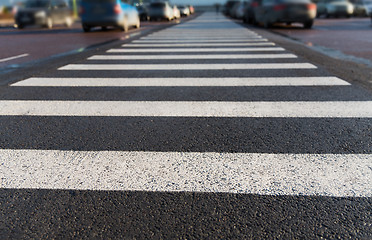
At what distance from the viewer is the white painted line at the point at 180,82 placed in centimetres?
514

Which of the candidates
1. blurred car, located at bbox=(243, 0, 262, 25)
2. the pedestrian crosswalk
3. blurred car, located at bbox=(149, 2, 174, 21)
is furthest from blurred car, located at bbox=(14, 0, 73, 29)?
the pedestrian crosswalk

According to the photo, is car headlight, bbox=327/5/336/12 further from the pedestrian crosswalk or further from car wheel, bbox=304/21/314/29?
the pedestrian crosswalk

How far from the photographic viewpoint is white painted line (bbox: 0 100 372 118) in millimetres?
3777

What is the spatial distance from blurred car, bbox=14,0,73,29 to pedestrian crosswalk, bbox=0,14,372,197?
15.2m

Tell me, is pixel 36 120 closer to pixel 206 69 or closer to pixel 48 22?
pixel 206 69

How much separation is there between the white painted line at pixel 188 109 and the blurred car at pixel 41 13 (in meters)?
16.6

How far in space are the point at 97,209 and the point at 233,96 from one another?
2775 mm

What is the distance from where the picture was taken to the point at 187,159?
271cm

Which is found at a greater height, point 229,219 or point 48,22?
point 48,22

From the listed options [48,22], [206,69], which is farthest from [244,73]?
[48,22]

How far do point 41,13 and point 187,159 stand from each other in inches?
752

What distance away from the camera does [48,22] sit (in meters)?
20.2

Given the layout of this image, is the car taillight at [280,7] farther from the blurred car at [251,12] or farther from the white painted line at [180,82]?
the white painted line at [180,82]

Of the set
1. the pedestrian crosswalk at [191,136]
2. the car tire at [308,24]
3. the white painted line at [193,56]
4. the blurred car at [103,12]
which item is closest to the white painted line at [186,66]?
the pedestrian crosswalk at [191,136]
